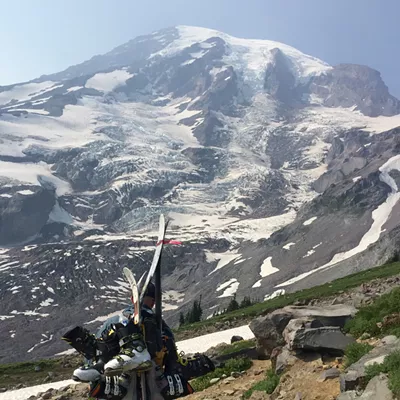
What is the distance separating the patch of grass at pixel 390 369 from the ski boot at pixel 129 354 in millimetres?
4175

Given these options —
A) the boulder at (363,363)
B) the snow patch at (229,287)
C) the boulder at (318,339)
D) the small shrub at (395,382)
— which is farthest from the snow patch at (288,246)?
the small shrub at (395,382)

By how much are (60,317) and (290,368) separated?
138166 mm

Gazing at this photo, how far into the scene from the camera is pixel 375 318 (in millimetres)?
13039

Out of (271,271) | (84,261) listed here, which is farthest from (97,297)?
(271,271)

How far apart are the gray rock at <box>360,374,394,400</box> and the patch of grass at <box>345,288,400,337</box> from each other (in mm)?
3664

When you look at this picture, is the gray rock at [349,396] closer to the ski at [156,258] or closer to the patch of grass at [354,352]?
the patch of grass at [354,352]

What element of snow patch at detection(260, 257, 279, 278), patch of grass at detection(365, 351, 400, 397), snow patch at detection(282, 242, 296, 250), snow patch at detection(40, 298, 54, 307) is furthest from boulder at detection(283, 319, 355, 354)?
snow patch at detection(40, 298, 54, 307)

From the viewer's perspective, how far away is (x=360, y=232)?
443ft

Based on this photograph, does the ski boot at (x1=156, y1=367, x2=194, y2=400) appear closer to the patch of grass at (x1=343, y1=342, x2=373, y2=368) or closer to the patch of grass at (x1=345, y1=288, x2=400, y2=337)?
the patch of grass at (x1=343, y1=342, x2=373, y2=368)

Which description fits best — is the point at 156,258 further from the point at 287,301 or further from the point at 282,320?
the point at 287,301

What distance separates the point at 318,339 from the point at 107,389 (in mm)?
6937

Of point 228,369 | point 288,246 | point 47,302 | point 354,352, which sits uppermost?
point 354,352

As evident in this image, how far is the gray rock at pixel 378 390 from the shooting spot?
25.0ft

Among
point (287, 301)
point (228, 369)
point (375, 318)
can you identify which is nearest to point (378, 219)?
point (287, 301)
